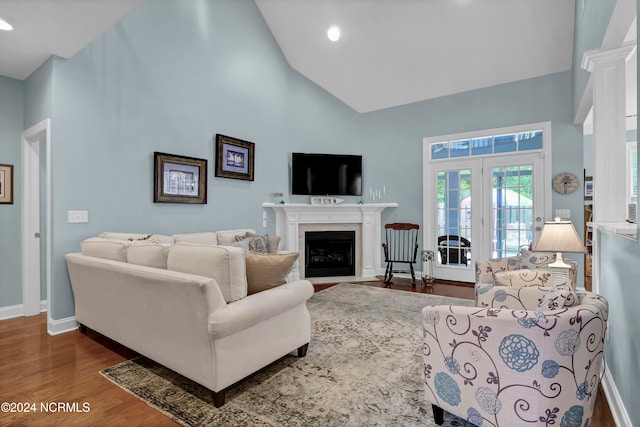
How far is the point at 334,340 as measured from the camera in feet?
9.44

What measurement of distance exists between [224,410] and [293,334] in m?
0.69

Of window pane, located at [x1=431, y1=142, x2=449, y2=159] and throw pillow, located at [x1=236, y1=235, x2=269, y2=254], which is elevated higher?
window pane, located at [x1=431, y1=142, x2=449, y2=159]

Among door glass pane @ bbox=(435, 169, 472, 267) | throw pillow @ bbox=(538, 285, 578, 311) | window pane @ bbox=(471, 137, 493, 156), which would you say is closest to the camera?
throw pillow @ bbox=(538, 285, 578, 311)

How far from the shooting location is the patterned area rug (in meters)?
1.79

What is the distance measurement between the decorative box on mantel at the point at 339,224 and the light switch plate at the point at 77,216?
2637 mm

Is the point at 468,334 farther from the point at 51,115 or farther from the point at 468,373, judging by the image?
the point at 51,115

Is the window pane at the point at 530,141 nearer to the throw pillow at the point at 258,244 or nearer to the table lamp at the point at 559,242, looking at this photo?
the table lamp at the point at 559,242

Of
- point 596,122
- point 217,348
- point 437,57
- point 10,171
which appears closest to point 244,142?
point 10,171

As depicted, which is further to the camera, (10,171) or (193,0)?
(193,0)

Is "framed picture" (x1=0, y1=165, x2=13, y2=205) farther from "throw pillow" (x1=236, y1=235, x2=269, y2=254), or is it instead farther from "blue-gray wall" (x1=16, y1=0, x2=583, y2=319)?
"throw pillow" (x1=236, y1=235, x2=269, y2=254)

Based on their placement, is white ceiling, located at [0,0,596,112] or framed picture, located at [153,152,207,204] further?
white ceiling, located at [0,0,596,112]

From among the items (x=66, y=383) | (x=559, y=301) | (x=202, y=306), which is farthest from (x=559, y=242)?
(x=66, y=383)

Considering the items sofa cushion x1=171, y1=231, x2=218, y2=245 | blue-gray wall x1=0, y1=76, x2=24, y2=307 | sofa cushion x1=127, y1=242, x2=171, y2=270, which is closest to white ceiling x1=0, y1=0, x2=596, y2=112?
blue-gray wall x1=0, y1=76, x2=24, y2=307

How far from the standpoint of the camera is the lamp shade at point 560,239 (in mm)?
2406
